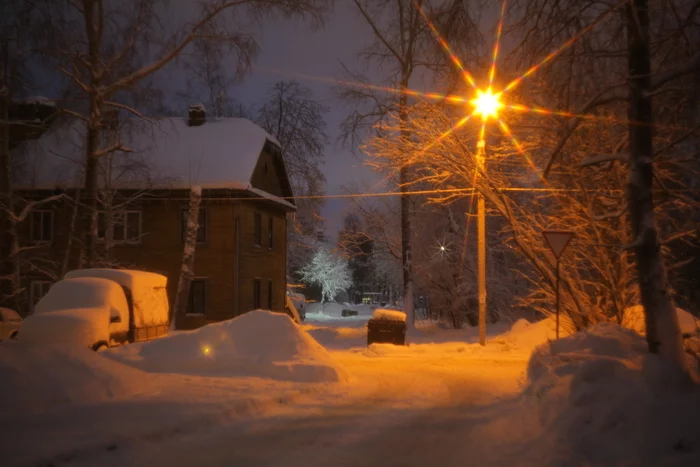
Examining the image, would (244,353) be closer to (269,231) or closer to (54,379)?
(54,379)

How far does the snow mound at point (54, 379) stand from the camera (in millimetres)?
8188

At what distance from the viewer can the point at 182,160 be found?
1179 inches

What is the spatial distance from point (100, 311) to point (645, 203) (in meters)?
11.8

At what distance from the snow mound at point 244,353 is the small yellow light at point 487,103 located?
6.82 metres

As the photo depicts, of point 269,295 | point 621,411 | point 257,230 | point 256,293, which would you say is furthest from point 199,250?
point 621,411

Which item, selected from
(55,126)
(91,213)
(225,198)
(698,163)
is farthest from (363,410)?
(225,198)

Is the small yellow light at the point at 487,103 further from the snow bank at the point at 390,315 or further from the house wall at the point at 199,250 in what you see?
the house wall at the point at 199,250

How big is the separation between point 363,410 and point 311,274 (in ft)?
227

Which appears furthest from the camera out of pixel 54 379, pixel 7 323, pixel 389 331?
pixel 389 331

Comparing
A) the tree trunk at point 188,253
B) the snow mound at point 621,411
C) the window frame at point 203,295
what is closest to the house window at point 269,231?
the window frame at point 203,295

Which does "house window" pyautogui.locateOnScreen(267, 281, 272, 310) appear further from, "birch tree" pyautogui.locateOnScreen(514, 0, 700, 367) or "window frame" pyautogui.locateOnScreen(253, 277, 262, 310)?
"birch tree" pyautogui.locateOnScreen(514, 0, 700, 367)

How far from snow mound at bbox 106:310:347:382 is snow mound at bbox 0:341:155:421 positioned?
9.83 feet

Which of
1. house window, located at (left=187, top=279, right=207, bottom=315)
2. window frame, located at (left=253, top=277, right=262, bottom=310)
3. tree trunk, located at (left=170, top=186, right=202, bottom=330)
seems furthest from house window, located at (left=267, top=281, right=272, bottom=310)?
tree trunk, located at (left=170, top=186, right=202, bottom=330)

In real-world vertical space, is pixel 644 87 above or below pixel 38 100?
below
